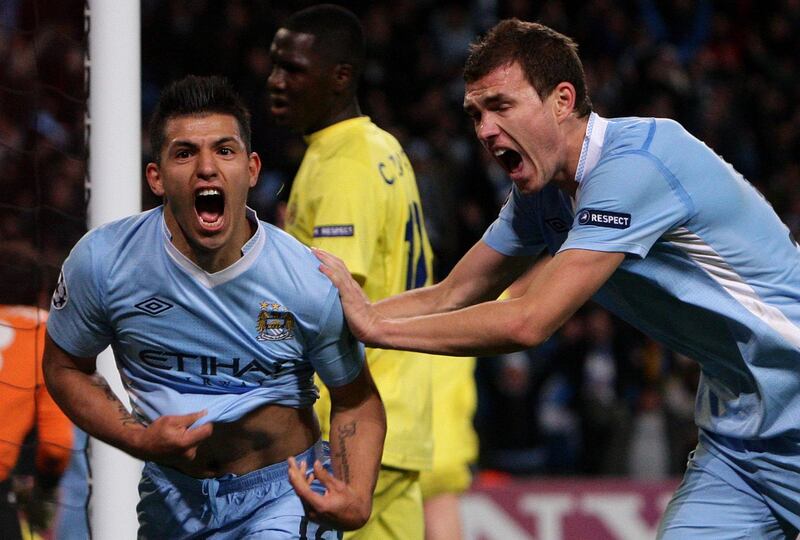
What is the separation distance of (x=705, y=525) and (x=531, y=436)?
609 cm

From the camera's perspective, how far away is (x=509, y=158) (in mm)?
3654

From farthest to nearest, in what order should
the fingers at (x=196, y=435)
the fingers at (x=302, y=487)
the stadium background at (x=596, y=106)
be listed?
the stadium background at (x=596, y=106), the fingers at (x=302, y=487), the fingers at (x=196, y=435)

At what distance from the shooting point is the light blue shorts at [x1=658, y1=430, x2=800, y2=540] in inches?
141

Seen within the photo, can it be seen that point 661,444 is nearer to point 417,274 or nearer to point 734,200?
point 417,274

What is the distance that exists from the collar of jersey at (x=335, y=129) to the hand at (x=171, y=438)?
1806mm

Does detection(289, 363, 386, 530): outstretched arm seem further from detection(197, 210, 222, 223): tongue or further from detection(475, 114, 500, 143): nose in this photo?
detection(475, 114, 500, 143): nose

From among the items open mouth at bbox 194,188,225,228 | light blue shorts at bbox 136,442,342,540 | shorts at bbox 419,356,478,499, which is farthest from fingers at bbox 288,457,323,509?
shorts at bbox 419,356,478,499

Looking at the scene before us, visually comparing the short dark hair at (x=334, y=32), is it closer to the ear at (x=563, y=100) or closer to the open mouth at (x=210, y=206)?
the ear at (x=563, y=100)

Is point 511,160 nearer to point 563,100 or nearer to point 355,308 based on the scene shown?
point 563,100

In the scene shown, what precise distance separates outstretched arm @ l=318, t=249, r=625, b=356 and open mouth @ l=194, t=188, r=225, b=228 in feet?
1.00

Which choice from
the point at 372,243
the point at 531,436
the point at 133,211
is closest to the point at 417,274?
the point at 372,243

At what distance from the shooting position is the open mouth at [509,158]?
3.62 metres

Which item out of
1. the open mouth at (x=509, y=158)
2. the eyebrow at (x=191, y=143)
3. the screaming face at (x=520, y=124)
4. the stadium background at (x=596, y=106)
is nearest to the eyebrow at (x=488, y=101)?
the screaming face at (x=520, y=124)

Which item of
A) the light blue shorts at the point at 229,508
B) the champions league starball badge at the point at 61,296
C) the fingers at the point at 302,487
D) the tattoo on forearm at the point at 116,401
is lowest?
the light blue shorts at the point at 229,508
